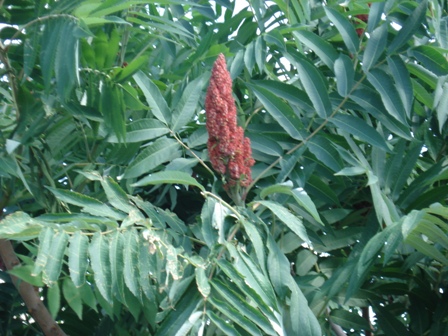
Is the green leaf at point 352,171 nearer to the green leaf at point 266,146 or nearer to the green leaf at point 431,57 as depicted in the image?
the green leaf at point 266,146

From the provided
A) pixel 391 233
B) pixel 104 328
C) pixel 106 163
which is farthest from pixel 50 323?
pixel 391 233

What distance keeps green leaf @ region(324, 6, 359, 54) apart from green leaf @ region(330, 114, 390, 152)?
18 cm

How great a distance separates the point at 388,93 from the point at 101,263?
2.53ft

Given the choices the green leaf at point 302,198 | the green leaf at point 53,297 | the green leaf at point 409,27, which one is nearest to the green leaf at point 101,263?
the green leaf at point 53,297

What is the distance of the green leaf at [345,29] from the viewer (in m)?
1.93

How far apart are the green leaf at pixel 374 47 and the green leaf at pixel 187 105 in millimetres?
373

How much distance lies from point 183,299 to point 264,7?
1023mm

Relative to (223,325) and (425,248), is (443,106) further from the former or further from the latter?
(223,325)

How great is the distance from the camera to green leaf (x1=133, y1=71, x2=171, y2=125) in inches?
71.4

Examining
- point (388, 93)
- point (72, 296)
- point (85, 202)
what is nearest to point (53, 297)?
point (72, 296)

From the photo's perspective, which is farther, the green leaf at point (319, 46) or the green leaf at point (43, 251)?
the green leaf at point (319, 46)

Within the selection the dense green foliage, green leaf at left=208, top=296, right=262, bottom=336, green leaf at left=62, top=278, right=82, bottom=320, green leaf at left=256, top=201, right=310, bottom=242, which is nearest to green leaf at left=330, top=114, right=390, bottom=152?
the dense green foliage

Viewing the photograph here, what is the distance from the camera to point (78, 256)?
4.70 feet

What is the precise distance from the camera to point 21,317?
218 cm
